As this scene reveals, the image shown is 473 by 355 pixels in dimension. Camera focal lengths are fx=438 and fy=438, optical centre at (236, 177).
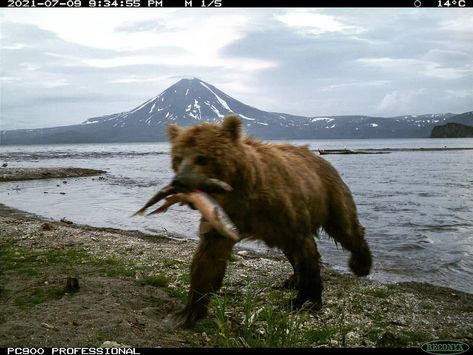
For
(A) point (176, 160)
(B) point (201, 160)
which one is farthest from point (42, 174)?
(B) point (201, 160)

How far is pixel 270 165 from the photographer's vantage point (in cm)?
553

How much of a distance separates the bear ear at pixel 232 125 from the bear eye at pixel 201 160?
0.53 m

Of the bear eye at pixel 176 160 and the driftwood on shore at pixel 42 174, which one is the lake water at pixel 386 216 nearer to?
the driftwood on shore at pixel 42 174

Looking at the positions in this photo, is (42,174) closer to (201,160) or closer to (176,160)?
(176,160)

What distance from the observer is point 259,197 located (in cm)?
508

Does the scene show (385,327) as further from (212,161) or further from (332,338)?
(212,161)

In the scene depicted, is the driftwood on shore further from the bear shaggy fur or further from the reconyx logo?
the reconyx logo

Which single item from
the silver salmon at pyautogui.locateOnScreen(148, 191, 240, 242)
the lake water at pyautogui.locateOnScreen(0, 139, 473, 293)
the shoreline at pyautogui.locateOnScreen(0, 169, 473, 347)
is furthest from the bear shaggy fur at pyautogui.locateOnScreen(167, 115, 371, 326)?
the lake water at pyautogui.locateOnScreen(0, 139, 473, 293)

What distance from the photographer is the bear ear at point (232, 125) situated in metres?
4.73

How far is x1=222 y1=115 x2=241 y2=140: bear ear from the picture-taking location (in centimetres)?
473

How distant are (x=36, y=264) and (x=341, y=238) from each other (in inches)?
226

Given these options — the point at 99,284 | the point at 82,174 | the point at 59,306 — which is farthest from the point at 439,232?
the point at 82,174

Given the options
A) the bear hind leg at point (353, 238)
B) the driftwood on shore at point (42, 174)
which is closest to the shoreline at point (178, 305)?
the bear hind leg at point (353, 238)

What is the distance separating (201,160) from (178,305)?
113 inches
